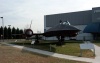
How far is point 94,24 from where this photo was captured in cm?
6738

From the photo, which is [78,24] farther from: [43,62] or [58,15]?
[43,62]

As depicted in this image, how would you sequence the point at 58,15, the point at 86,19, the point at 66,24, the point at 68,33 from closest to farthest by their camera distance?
the point at 68,33, the point at 66,24, the point at 86,19, the point at 58,15

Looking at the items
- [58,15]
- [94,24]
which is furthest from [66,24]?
[58,15]

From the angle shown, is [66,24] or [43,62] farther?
[66,24]

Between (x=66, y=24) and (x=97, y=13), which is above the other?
(x=97, y=13)

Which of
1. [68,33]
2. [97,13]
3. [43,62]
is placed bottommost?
[43,62]

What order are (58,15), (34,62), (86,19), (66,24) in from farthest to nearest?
(58,15) < (86,19) < (66,24) < (34,62)

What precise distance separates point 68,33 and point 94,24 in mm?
40494

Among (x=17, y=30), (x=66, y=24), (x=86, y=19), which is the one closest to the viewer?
(x=66, y=24)

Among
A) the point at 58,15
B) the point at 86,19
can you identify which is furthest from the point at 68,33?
the point at 58,15

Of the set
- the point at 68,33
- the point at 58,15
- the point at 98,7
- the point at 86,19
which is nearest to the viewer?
the point at 68,33

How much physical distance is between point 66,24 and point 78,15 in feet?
150

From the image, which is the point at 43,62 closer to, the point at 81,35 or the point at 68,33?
the point at 68,33

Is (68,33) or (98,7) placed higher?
(98,7)
